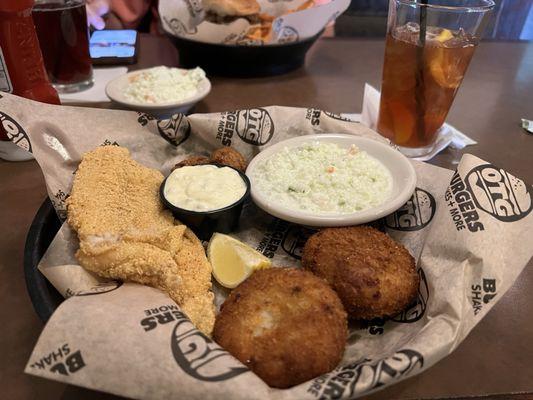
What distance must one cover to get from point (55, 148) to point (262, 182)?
0.77 m

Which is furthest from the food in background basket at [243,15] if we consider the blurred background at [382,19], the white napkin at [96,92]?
the blurred background at [382,19]

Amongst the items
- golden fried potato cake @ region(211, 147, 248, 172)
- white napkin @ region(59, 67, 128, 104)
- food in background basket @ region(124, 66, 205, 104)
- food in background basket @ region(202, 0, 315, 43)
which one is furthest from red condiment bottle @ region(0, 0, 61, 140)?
food in background basket @ region(202, 0, 315, 43)

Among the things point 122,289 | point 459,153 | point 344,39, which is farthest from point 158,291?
point 344,39

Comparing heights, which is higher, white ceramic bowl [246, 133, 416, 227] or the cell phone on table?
white ceramic bowl [246, 133, 416, 227]

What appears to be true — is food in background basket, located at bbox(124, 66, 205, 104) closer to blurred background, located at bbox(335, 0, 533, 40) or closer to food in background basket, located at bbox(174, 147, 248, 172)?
food in background basket, located at bbox(174, 147, 248, 172)

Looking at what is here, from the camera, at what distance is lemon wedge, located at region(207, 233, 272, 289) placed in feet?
4.73

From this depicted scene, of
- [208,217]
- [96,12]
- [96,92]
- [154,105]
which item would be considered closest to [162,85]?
[154,105]

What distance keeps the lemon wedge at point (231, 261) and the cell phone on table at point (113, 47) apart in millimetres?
1915

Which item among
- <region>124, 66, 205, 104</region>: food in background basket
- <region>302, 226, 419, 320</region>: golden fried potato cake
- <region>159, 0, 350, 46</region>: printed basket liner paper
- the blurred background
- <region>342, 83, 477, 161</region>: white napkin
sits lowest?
the blurred background

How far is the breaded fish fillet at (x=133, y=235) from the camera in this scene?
1.32 metres

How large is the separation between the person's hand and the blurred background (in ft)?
7.99

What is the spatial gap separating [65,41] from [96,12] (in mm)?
1194

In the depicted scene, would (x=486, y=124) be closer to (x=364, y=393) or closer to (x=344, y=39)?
(x=344, y=39)

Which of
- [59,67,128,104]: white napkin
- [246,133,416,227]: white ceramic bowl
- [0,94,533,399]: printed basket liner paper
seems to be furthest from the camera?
[59,67,128,104]: white napkin
